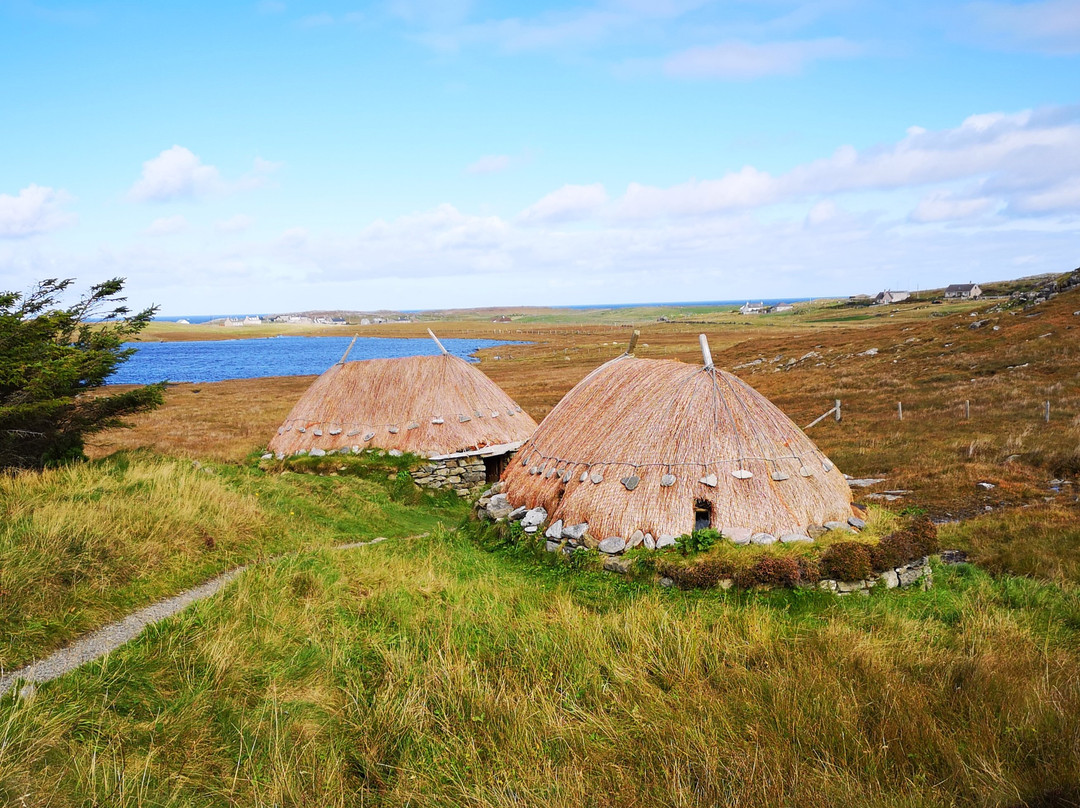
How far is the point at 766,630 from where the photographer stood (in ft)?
23.2

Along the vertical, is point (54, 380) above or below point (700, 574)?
above

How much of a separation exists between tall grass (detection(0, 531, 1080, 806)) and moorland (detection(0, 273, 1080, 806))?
3 centimetres

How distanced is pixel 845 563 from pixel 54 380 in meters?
15.4

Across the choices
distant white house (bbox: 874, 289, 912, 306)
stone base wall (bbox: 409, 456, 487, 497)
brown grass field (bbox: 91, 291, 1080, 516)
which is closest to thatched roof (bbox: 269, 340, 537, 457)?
stone base wall (bbox: 409, 456, 487, 497)

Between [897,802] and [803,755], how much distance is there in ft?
2.61

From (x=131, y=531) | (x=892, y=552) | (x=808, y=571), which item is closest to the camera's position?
(x=131, y=531)

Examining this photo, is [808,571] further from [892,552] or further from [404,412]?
[404,412]

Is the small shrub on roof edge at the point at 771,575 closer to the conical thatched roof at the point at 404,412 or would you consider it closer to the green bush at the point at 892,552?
the green bush at the point at 892,552

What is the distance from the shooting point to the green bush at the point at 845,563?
10.4 meters

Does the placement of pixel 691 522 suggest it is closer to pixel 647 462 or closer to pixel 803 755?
pixel 647 462

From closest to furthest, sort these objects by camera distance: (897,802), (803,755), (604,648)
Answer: (897,802)
(803,755)
(604,648)

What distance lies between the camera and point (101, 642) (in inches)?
273

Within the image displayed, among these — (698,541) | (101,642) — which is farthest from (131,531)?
(698,541)

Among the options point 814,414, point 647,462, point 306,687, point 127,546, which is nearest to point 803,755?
point 306,687
